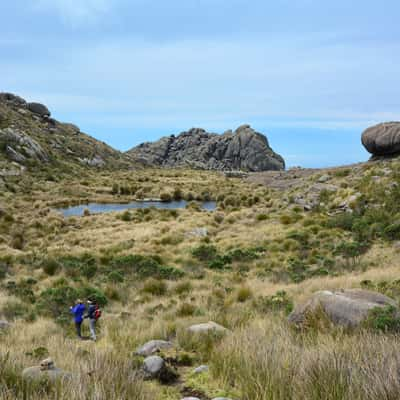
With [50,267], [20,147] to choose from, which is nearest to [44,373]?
[50,267]

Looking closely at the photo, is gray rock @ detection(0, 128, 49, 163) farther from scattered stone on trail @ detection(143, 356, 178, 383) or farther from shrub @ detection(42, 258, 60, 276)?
scattered stone on trail @ detection(143, 356, 178, 383)

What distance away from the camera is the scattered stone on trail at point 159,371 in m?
5.24

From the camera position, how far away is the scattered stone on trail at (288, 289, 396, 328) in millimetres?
6492

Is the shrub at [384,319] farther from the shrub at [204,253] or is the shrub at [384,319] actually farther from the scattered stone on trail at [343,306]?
the shrub at [204,253]

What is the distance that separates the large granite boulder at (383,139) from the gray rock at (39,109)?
83947 millimetres

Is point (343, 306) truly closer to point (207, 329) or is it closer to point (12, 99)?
point (207, 329)

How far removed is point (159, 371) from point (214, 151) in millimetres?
131188

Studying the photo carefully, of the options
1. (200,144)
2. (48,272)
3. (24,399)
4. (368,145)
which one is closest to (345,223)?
(368,145)

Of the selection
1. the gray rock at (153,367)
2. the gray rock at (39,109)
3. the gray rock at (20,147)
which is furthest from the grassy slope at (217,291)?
the gray rock at (39,109)

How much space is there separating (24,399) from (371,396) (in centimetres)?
313

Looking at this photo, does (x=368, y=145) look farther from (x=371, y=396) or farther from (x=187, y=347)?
(x=371, y=396)

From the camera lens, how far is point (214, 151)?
5315 inches

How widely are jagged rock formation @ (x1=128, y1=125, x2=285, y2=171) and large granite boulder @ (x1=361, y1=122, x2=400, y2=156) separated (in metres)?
88.2

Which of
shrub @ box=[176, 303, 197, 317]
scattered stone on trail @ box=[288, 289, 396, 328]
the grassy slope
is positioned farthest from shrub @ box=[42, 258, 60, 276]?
scattered stone on trail @ box=[288, 289, 396, 328]
